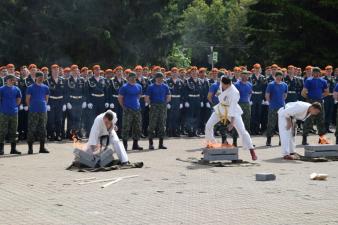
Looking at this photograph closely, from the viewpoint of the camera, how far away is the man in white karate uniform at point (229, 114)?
16.6 m

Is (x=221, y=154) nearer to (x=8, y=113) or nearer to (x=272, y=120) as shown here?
(x=272, y=120)

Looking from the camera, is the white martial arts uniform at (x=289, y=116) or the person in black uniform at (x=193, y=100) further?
the person in black uniform at (x=193, y=100)

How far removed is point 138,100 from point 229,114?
345 centimetres

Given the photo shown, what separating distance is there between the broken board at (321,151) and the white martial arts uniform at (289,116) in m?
0.42

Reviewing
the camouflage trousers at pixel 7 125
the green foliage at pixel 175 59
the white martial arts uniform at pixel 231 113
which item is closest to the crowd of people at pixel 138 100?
the camouflage trousers at pixel 7 125

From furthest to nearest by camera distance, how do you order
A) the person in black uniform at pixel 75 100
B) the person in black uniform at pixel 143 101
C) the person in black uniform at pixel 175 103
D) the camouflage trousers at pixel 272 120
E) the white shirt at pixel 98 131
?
the person in black uniform at pixel 175 103 → the person in black uniform at pixel 143 101 → the person in black uniform at pixel 75 100 → the camouflage trousers at pixel 272 120 → the white shirt at pixel 98 131

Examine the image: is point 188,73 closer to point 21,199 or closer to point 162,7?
point 21,199

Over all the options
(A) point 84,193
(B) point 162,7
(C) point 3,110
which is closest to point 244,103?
(C) point 3,110

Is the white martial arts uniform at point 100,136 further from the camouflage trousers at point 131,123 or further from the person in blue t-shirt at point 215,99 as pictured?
the person in blue t-shirt at point 215,99

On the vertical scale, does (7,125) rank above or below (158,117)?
below

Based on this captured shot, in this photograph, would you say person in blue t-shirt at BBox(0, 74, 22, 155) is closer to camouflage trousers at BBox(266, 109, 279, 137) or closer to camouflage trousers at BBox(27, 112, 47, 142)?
camouflage trousers at BBox(27, 112, 47, 142)

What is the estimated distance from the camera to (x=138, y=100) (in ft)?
63.8

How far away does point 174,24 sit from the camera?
45.0 meters

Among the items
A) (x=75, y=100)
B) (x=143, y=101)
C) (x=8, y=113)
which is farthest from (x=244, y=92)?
(x=8, y=113)
